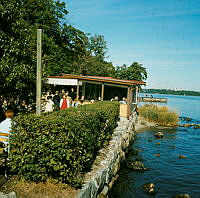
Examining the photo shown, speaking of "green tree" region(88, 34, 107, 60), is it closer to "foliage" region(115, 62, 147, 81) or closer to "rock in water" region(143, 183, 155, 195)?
"foliage" region(115, 62, 147, 81)

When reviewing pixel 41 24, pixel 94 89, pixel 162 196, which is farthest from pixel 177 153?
pixel 41 24

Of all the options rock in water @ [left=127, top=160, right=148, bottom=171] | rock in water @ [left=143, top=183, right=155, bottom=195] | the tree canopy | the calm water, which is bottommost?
the calm water

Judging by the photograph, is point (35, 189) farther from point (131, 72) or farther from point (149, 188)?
point (131, 72)

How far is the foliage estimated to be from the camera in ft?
192

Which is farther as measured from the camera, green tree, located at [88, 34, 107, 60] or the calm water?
green tree, located at [88, 34, 107, 60]

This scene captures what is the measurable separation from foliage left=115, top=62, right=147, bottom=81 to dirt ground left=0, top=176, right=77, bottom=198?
5566 cm

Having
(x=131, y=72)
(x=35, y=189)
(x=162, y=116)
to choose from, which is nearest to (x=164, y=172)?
(x=35, y=189)

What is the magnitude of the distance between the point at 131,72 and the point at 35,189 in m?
56.4

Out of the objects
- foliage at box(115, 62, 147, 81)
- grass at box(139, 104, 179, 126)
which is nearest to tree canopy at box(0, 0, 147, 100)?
foliage at box(115, 62, 147, 81)

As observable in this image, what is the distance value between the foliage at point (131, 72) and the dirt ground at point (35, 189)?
55.7m

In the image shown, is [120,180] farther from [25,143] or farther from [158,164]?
[25,143]

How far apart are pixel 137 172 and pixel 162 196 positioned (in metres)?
2.04

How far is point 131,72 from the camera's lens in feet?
193

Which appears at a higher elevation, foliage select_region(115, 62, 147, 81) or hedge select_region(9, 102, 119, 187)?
foliage select_region(115, 62, 147, 81)
